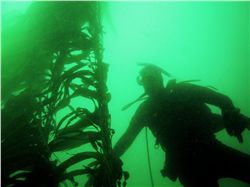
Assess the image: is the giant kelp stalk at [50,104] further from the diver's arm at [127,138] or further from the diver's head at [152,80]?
the diver's head at [152,80]

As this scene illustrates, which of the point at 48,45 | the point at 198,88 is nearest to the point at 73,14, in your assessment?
the point at 48,45

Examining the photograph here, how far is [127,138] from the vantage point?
3.05m

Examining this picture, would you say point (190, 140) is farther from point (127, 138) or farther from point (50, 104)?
point (50, 104)

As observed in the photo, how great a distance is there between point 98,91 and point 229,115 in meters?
1.54

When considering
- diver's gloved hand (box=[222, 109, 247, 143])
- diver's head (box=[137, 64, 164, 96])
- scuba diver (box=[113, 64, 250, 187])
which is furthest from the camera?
diver's head (box=[137, 64, 164, 96])

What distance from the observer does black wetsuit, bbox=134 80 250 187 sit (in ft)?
9.94

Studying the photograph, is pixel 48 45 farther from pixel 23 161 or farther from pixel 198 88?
pixel 198 88

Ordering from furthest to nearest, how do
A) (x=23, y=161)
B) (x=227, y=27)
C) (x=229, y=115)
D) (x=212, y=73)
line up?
(x=212, y=73) → (x=227, y=27) → (x=229, y=115) → (x=23, y=161)

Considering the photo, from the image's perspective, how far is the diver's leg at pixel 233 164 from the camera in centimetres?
293

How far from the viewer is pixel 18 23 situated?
210 centimetres

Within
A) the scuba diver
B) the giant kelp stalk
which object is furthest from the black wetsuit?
the giant kelp stalk

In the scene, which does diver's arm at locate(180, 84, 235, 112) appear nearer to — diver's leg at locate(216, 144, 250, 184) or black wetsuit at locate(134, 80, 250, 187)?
black wetsuit at locate(134, 80, 250, 187)

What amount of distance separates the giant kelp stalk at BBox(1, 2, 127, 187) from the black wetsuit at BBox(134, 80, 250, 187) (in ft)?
4.80

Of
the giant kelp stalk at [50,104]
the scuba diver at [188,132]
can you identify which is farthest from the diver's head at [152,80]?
the giant kelp stalk at [50,104]
